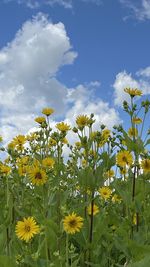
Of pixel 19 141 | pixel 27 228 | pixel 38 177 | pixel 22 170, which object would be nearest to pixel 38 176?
pixel 38 177

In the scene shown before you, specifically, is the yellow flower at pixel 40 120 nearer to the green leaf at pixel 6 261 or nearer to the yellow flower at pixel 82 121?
the yellow flower at pixel 82 121

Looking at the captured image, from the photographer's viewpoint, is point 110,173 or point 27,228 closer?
point 27,228

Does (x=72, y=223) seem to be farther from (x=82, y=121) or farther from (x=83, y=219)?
(x=82, y=121)

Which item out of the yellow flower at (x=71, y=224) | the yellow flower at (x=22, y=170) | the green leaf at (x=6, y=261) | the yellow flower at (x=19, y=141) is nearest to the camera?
the green leaf at (x=6, y=261)

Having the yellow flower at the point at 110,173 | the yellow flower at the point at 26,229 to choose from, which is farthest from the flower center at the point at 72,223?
the yellow flower at the point at 110,173

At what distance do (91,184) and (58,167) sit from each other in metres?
0.71

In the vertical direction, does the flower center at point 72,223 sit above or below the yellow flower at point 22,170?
below

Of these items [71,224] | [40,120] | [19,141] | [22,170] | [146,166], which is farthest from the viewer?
[19,141]

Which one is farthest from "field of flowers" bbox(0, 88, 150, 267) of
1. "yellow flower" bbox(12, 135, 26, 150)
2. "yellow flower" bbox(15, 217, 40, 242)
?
"yellow flower" bbox(12, 135, 26, 150)

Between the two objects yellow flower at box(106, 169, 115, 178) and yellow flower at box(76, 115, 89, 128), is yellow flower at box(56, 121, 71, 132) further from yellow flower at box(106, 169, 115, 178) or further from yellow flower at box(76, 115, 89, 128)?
yellow flower at box(106, 169, 115, 178)

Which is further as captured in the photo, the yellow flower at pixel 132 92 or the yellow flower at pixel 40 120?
the yellow flower at pixel 40 120

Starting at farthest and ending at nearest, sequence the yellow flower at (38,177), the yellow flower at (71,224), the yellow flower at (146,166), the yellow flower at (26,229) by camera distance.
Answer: the yellow flower at (146,166)
the yellow flower at (38,177)
the yellow flower at (26,229)
the yellow flower at (71,224)

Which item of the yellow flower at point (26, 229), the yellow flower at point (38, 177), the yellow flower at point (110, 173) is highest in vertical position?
the yellow flower at point (110, 173)

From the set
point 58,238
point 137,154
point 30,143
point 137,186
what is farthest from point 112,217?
point 30,143
